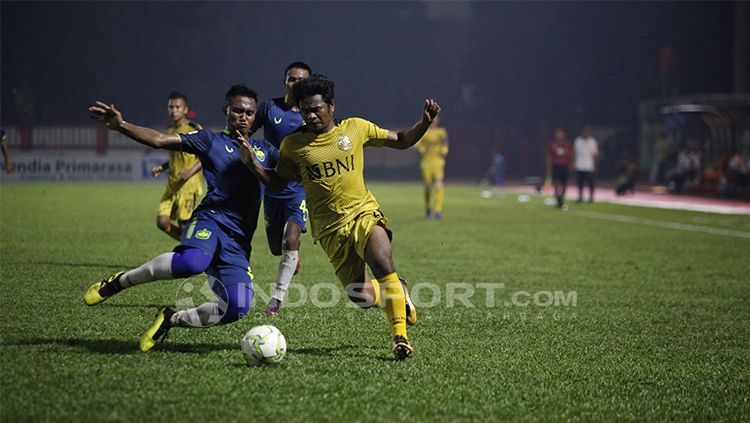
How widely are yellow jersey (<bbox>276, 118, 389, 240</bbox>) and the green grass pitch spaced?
3.20 ft

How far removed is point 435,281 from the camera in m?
9.95

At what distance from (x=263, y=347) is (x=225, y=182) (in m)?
1.29

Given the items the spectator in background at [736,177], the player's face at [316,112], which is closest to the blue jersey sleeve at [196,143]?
the player's face at [316,112]

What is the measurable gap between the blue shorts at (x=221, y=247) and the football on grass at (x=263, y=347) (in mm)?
518

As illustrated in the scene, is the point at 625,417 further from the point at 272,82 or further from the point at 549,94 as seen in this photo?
the point at 549,94

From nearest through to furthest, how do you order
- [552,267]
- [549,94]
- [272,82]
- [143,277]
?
[143,277] → [552,267] → [272,82] → [549,94]

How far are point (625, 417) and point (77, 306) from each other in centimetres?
484

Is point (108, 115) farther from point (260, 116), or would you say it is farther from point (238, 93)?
point (260, 116)

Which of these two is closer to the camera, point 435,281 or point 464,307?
point 464,307

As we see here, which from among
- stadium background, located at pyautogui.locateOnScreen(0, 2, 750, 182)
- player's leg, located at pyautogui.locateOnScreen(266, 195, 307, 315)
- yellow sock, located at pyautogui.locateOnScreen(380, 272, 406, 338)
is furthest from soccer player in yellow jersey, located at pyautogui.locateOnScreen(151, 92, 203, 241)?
stadium background, located at pyautogui.locateOnScreen(0, 2, 750, 182)

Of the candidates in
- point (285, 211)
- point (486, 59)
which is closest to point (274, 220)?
point (285, 211)

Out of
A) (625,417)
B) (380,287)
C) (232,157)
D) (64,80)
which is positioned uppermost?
(64,80)

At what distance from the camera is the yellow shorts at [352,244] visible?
6031 mm

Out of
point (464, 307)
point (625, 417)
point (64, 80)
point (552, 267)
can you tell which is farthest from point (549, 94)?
point (625, 417)
